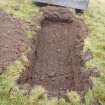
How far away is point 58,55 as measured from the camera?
357 inches

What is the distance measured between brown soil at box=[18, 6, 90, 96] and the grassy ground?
226 millimetres

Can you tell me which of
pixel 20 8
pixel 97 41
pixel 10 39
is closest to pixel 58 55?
pixel 97 41

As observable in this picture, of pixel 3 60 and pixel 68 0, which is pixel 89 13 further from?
pixel 3 60

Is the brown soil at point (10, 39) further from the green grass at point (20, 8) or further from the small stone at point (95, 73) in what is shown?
the small stone at point (95, 73)

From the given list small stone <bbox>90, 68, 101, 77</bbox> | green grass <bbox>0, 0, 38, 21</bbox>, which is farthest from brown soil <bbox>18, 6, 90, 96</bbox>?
green grass <bbox>0, 0, 38, 21</bbox>

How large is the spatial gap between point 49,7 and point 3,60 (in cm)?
406

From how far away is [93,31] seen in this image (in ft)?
33.0

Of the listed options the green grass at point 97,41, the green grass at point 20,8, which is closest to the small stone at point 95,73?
the green grass at point 97,41

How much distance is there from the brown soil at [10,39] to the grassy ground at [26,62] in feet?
0.80

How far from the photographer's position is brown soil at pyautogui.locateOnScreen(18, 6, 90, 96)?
7707 millimetres

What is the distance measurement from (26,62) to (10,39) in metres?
1.17

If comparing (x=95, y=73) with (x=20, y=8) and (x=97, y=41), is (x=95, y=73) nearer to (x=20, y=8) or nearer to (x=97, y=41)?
(x=97, y=41)

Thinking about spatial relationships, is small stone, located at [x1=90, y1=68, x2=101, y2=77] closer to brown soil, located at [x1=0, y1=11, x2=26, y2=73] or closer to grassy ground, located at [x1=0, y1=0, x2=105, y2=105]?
grassy ground, located at [x1=0, y1=0, x2=105, y2=105]

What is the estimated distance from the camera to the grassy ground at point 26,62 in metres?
6.68
